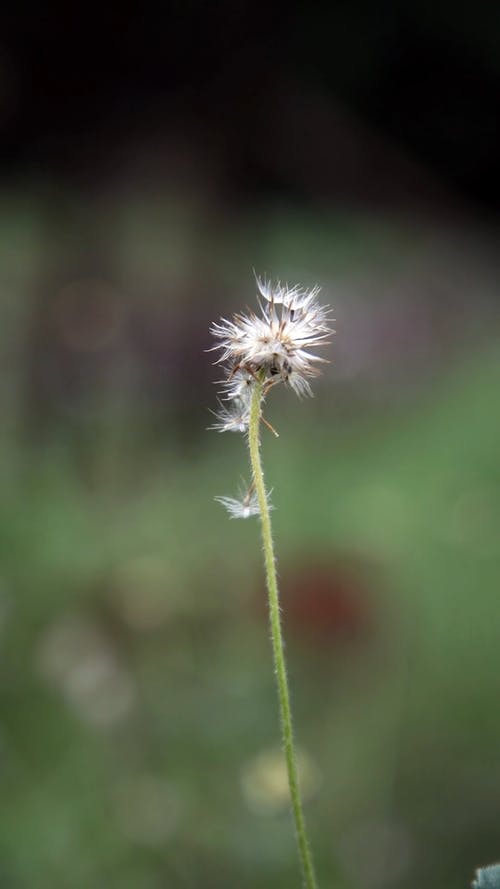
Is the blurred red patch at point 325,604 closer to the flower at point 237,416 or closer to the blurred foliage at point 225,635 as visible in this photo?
the blurred foliage at point 225,635

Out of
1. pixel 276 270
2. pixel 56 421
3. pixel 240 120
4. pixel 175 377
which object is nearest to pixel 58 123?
pixel 240 120

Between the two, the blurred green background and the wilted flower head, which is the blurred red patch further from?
the wilted flower head

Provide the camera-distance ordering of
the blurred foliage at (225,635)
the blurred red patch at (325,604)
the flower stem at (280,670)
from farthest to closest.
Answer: the blurred red patch at (325,604)
the blurred foliage at (225,635)
the flower stem at (280,670)

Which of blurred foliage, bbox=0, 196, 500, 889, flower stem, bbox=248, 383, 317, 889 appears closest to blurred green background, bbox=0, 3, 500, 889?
blurred foliage, bbox=0, 196, 500, 889

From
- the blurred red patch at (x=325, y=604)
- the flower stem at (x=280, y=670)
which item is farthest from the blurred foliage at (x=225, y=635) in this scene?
the flower stem at (x=280, y=670)

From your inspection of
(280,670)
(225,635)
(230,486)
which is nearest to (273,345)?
(280,670)

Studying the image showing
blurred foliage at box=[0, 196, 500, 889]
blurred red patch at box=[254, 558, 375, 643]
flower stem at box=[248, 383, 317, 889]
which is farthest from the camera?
blurred red patch at box=[254, 558, 375, 643]

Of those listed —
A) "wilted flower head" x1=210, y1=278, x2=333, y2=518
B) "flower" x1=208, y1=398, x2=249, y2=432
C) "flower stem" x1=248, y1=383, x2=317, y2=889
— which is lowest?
"flower stem" x1=248, y1=383, x2=317, y2=889

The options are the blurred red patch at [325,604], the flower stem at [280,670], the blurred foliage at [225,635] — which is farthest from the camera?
the blurred red patch at [325,604]

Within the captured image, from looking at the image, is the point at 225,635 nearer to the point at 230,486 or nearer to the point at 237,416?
the point at 230,486
